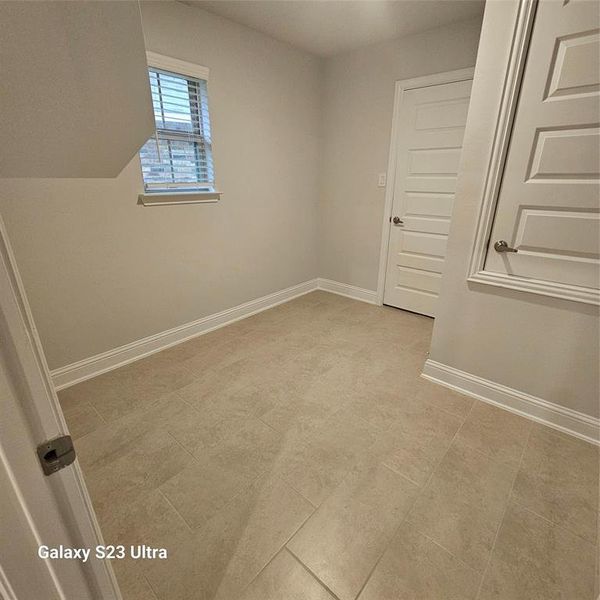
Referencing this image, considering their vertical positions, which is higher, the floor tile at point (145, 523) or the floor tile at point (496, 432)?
the floor tile at point (145, 523)

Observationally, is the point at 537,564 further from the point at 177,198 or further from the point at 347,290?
the point at 347,290

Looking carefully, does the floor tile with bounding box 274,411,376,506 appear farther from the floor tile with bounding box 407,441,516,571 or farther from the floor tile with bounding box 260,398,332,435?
the floor tile with bounding box 407,441,516,571

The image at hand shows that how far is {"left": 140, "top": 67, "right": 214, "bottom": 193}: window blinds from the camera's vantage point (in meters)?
2.25

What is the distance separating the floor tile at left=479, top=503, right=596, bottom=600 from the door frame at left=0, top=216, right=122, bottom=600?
128cm

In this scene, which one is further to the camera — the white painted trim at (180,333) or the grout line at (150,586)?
the white painted trim at (180,333)

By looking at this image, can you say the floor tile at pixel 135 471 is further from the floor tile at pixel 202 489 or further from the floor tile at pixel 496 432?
the floor tile at pixel 496 432

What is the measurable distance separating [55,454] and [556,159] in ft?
7.08

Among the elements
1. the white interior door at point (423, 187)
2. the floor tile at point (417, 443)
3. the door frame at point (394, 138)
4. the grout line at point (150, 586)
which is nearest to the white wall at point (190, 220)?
the door frame at point (394, 138)

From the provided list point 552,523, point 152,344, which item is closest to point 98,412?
point 152,344

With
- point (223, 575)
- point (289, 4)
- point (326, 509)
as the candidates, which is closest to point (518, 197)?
point (326, 509)

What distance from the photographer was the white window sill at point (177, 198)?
90.0 inches

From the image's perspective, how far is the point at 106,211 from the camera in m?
2.13

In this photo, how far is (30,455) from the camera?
496 mm

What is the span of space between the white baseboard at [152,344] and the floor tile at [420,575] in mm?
2081
